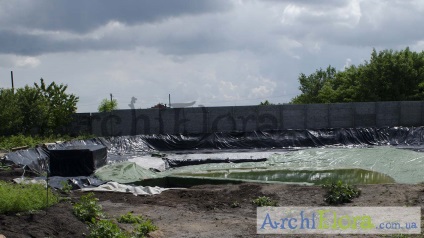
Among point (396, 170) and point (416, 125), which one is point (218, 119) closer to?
point (416, 125)

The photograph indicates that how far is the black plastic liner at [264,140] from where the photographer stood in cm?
2653

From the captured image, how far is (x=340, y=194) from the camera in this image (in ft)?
37.9

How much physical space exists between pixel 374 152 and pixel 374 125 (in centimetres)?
→ 915

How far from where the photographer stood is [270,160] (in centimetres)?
2077

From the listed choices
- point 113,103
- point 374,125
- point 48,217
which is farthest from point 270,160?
point 113,103

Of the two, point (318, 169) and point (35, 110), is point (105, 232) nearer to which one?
point (318, 169)

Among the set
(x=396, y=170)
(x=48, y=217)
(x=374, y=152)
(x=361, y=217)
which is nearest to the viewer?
(x=48, y=217)

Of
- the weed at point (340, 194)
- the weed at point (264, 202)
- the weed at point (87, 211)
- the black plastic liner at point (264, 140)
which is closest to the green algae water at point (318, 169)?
the weed at point (340, 194)

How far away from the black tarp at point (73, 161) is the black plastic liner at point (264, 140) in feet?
24.1

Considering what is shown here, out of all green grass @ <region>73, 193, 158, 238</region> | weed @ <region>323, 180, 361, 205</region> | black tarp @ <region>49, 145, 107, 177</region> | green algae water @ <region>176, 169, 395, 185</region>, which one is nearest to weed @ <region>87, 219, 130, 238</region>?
green grass @ <region>73, 193, 158, 238</region>

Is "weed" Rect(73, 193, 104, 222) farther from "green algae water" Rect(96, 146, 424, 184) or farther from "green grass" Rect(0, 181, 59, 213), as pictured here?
"green algae water" Rect(96, 146, 424, 184)

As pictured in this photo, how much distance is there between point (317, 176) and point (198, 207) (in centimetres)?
556

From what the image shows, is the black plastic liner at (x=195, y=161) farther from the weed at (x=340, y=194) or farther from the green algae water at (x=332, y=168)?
the weed at (x=340, y=194)

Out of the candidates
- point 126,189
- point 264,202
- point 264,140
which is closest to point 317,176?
point 264,202
